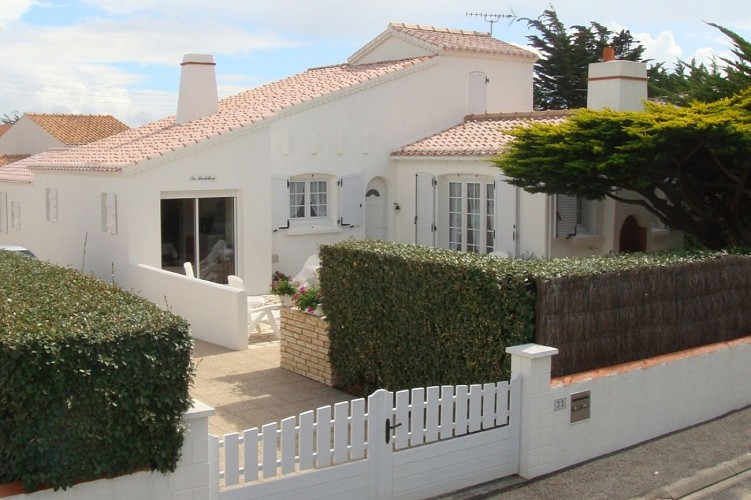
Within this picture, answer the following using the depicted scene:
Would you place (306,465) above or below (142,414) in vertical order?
below

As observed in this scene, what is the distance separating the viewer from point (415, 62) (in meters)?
21.0

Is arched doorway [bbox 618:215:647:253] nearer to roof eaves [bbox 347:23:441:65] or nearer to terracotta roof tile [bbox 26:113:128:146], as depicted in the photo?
roof eaves [bbox 347:23:441:65]

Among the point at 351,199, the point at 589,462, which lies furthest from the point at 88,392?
the point at 351,199

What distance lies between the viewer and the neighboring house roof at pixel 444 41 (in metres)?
21.7

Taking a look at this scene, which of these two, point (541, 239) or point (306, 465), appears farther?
point (541, 239)

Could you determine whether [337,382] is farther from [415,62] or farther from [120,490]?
[415,62]

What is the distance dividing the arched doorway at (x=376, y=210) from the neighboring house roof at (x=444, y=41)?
3.74 metres

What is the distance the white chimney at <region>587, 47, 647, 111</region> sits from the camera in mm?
17516

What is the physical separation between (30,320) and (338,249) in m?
5.19

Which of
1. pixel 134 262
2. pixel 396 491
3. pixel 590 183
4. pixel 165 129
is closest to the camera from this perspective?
pixel 396 491

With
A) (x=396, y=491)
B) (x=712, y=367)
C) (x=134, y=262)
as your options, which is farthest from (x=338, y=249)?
(x=134, y=262)

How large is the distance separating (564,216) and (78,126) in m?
26.2

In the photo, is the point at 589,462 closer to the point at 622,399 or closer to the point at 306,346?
the point at 622,399

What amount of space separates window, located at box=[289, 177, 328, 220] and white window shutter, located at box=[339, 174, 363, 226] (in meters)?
0.44
